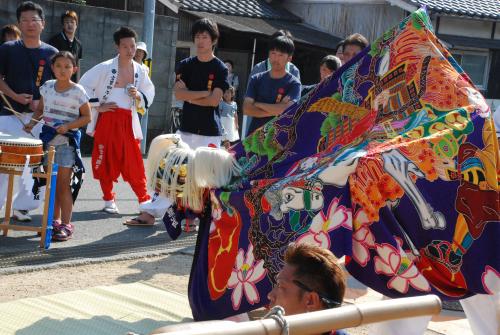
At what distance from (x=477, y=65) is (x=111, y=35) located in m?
9.78

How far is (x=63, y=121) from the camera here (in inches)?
266

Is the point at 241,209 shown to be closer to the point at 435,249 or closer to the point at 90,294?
the point at 435,249

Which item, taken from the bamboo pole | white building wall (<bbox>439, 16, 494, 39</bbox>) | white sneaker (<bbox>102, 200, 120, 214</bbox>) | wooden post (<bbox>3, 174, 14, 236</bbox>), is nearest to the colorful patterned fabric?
the bamboo pole

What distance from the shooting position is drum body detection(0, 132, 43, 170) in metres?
6.14

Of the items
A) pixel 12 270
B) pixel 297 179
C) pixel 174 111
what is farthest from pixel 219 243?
pixel 174 111

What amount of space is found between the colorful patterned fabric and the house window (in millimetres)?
15083

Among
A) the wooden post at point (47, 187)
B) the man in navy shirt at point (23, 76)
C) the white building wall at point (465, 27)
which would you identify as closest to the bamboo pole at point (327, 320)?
the wooden post at point (47, 187)

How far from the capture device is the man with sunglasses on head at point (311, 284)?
2.66 metres

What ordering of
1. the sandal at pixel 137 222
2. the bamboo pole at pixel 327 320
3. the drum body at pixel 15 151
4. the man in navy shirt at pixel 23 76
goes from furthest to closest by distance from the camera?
the sandal at pixel 137 222, the man in navy shirt at pixel 23 76, the drum body at pixel 15 151, the bamboo pole at pixel 327 320

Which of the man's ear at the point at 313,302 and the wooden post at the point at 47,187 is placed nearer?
the man's ear at the point at 313,302

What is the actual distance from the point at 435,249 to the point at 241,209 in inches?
40.4

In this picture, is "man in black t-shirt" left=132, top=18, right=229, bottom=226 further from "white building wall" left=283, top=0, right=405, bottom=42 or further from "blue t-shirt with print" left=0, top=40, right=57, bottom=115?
"white building wall" left=283, top=0, right=405, bottom=42

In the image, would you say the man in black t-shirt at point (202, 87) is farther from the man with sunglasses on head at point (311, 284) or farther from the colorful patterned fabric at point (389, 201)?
the man with sunglasses on head at point (311, 284)

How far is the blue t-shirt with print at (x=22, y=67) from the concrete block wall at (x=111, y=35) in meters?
5.16
